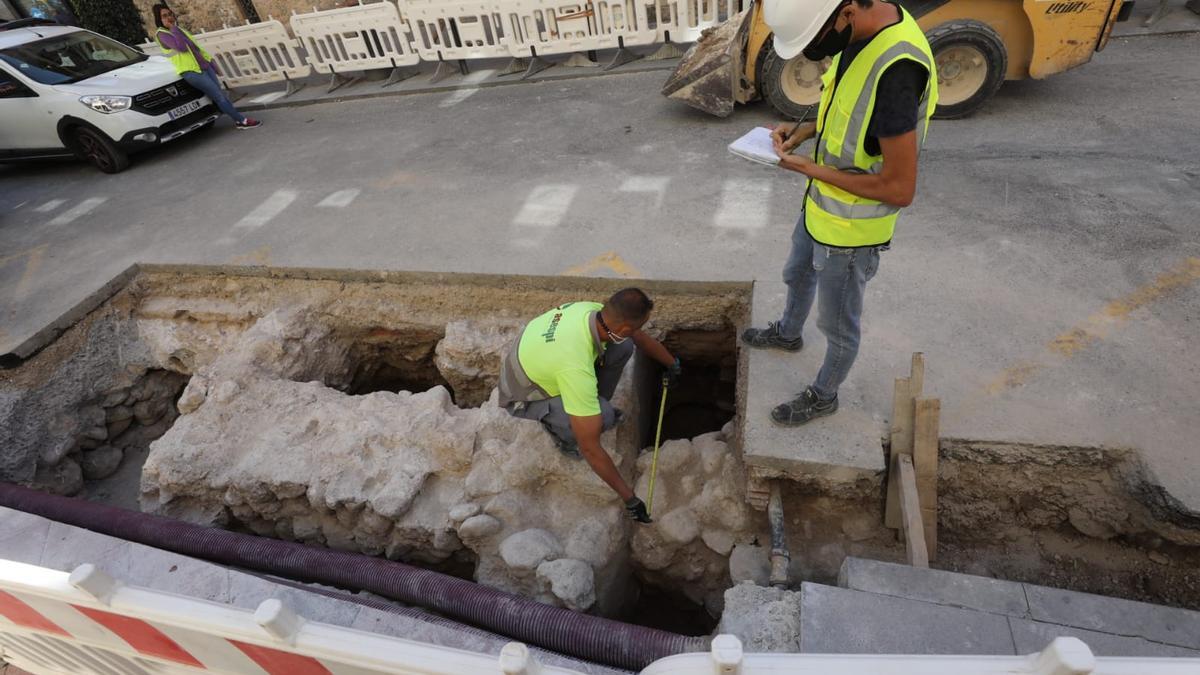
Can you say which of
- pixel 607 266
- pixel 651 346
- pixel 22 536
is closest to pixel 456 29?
pixel 607 266

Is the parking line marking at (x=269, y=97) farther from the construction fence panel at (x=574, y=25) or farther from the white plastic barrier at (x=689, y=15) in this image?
the white plastic barrier at (x=689, y=15)

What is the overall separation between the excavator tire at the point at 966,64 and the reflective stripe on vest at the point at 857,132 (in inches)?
147

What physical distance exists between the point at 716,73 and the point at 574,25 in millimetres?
3189

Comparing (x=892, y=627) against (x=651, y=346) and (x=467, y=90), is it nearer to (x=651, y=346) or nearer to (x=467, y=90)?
(x=651, y=346)

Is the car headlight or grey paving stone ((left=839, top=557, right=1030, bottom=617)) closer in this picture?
grey paving stone ((left=839, top=557, right=1030, bottom=617))

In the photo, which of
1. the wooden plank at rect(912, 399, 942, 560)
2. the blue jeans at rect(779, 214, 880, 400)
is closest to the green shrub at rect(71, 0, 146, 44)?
the blue jeans at rect(779, 214, 880, 400)

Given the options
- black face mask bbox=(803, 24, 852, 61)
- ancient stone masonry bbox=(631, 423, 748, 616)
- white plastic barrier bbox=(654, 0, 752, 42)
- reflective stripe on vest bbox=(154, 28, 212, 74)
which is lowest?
ancient stone masonry bbox=(631, 423, 748, 616)

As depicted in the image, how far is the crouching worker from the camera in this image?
2.71 metres

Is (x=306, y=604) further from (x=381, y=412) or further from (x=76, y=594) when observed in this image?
(x=381, y=412)

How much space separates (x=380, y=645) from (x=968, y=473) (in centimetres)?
270

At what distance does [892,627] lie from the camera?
82.2 inches

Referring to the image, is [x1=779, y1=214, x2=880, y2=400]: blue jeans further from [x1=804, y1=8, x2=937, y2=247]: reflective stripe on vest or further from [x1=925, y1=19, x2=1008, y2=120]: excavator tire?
[x1=925, y1=19, x2=1008, y2=120]: excavator tire

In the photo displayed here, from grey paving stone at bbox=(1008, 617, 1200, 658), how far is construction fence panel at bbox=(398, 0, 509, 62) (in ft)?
29.1

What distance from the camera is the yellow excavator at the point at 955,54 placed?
4.93 metres
